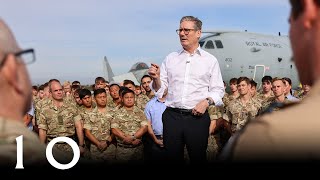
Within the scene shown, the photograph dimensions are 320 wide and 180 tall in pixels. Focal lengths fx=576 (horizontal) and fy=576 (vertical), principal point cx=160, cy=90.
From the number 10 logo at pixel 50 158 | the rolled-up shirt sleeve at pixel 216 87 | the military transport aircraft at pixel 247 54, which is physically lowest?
the military transport aircraft at pixel 247 54

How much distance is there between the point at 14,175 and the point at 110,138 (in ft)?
25.3

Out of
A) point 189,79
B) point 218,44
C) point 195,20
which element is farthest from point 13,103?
point 218,44

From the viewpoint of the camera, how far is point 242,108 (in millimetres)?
9516

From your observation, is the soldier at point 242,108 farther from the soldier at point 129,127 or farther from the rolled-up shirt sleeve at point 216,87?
the rolled-up shirt sleeve at point 216,87

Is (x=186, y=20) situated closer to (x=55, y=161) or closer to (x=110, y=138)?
(x=110, y=138)

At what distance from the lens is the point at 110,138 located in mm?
8922

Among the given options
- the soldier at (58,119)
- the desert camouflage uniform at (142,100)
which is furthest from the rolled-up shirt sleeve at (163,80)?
the desert camouflage uniform at (142,100)

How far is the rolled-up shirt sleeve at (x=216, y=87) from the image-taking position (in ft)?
20.3

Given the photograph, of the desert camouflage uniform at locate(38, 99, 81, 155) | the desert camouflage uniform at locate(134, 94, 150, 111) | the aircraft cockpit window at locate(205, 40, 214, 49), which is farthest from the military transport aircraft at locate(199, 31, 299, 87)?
the desert camouflage uniform at locate(38, 99, 81, 155)

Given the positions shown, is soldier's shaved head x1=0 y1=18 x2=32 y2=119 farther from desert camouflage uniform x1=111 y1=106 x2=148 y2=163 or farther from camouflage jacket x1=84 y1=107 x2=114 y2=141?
camouflage jacket x1=84 y1=107 x2=114 y2=141

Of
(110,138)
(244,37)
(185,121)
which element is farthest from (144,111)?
(244,37)

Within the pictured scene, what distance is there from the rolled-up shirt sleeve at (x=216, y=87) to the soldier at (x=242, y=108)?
10.2 feet

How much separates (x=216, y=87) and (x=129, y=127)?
2.90 metres

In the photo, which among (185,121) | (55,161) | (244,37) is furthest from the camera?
(244,37)
